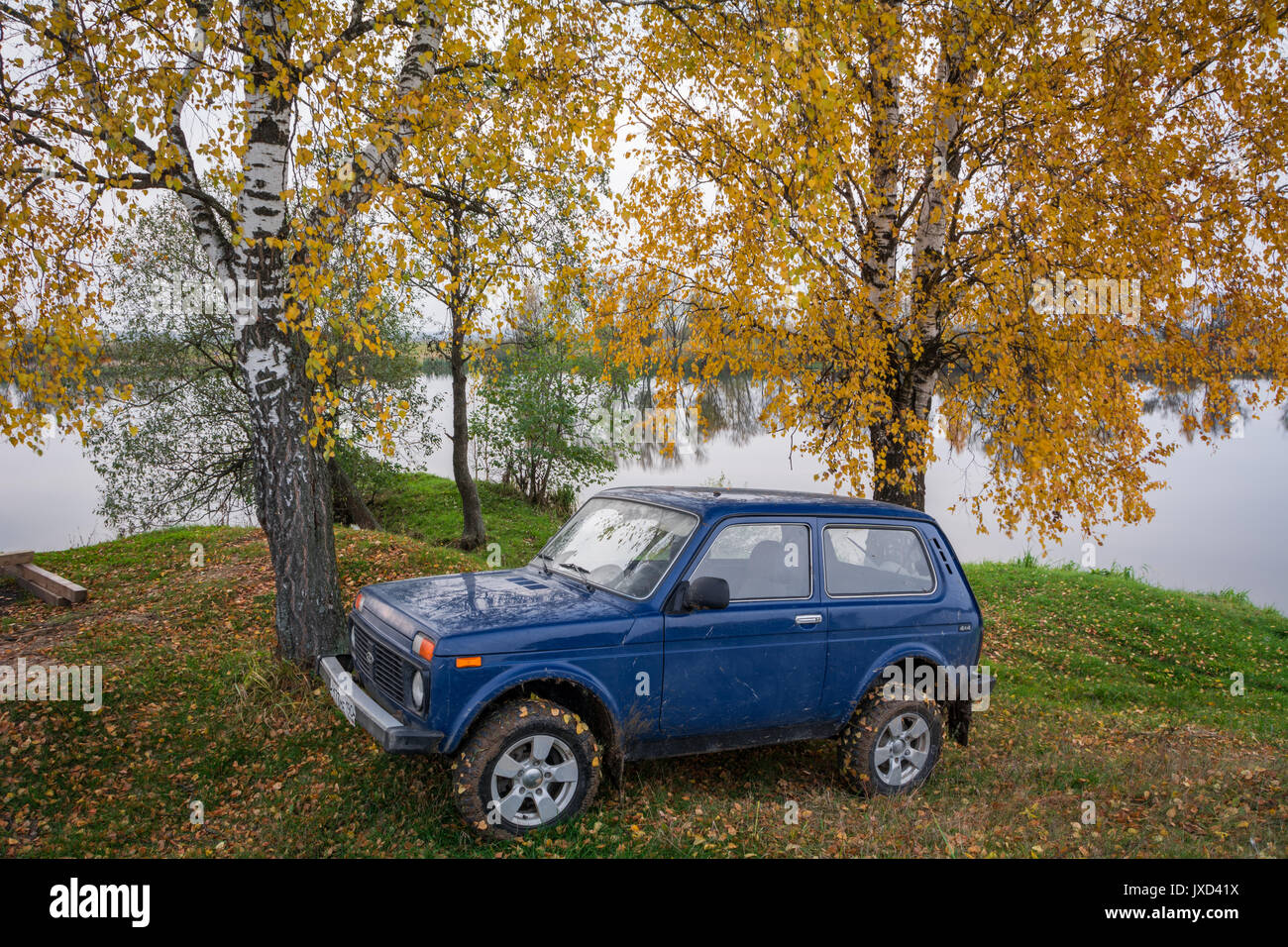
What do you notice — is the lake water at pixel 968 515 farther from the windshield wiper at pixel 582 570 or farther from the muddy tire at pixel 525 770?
the muddy tire at pixel 525 770

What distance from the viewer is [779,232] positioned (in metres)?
5.64

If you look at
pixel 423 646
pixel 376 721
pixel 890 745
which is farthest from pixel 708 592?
pixel 890 745

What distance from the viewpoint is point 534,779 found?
4.38 meters

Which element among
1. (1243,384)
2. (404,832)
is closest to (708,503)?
(404,832)

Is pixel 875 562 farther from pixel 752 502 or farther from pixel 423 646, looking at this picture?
pixel 423 646

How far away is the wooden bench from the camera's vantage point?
924 cm

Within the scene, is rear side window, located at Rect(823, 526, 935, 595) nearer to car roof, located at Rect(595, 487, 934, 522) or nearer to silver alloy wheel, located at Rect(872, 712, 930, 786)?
car roof, located at Rect(595, 487, 934, 522)

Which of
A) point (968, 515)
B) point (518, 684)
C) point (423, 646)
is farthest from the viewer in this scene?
point (968, 515)

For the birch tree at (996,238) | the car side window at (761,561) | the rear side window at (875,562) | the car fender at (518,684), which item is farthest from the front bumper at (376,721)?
the birch tree at (996,238)

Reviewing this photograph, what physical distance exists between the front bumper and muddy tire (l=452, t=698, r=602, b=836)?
241 millimetres

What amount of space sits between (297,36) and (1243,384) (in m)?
13.1

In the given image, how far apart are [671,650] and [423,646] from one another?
1473 millimetres

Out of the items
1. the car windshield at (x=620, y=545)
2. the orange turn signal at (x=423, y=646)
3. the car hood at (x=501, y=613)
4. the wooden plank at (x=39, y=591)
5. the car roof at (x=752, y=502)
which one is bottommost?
the wooden plank at (x=39, y=591)

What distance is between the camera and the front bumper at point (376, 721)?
4.06 metres
